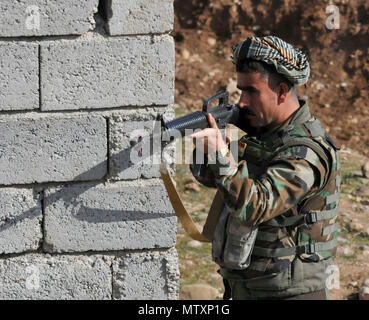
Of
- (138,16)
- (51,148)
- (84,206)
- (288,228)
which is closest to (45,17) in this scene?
(138,16)

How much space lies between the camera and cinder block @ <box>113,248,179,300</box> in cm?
475

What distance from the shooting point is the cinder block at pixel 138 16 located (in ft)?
14.4

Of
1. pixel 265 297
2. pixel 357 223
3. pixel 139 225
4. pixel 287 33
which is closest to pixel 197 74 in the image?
pixel 287 33

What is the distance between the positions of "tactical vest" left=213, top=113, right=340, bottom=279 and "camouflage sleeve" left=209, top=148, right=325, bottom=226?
0.15m

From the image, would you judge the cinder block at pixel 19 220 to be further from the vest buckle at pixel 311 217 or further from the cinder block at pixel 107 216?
the vest buckle at pixel 311 217

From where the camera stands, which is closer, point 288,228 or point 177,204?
point 288,228

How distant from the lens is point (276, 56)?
3713 mm

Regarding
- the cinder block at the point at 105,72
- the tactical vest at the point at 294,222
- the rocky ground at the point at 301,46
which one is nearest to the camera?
the tactical vest at the point at 294,222

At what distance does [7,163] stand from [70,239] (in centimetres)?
57

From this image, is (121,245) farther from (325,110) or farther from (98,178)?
(325,110)

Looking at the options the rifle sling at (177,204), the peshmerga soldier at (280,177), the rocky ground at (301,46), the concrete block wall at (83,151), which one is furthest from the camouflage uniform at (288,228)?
the rocky ground at (301,46)

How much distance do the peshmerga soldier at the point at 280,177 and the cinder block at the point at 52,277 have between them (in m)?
0.99

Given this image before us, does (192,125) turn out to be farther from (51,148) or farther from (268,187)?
(51,148)

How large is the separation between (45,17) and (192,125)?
3.91ft
